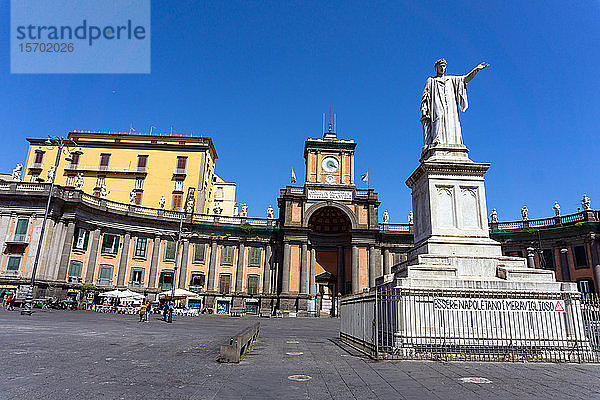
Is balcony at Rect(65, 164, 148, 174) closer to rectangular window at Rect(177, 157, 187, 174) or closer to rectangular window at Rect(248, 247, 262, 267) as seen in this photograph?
rectangular window at Rect(177, 157, 187, 174)

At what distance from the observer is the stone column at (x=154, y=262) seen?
41078mm

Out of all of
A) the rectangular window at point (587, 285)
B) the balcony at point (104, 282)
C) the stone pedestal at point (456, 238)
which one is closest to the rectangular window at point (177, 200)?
the balcony at point (104, 282)

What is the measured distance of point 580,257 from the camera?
37.0 meters

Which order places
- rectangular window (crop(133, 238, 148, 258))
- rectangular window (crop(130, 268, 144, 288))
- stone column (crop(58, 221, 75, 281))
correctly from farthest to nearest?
rectangular window (crop(133, 238, 148, 258))
rectangular window (crop(130, 268, 144, 288))
stone column (crop(58, 221, 75, 281))

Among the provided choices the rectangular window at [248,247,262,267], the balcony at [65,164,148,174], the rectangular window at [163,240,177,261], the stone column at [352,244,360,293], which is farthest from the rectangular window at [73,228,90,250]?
the stone column at [352,244,360,293]

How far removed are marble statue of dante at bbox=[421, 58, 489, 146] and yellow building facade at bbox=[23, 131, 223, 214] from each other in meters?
41.7

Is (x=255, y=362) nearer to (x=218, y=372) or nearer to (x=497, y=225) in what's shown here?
(x=218, y=372)

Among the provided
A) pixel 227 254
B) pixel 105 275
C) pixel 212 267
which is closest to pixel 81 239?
pixel 105 275

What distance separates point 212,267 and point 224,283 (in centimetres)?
233

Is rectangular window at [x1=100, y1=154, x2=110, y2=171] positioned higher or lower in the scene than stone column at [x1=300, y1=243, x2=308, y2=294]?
higher

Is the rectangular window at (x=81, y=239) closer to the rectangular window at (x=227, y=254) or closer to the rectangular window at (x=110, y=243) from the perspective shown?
the rectangular window at (x=110, y=243)

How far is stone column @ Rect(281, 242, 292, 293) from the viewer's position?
41.5 meters

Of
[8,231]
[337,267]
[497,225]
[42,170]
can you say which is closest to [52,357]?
[8,231]

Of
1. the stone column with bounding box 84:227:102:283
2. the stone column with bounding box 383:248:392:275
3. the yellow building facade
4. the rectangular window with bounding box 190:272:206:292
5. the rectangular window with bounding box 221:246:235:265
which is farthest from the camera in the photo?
the yellow building facade
